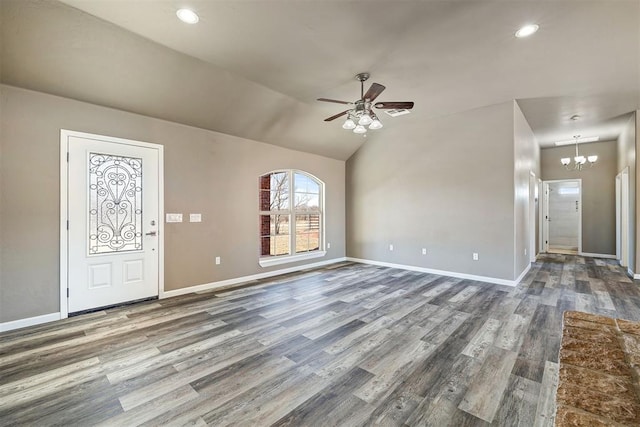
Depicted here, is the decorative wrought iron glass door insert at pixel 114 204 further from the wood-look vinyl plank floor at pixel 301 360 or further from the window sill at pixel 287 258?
the window sill at pixel 287 258

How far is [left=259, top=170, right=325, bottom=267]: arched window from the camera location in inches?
223

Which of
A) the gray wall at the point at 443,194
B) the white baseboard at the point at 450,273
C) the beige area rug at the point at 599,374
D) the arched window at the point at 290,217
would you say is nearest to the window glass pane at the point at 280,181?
the arched window at the point at 290,217

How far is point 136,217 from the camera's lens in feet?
12.8

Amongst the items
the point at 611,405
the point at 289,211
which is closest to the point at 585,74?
the point at 611,405

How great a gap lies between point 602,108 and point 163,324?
25.4 feet

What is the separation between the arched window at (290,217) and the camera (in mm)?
5664

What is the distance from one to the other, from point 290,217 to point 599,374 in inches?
215

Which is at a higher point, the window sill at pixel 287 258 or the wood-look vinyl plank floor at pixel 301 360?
the window sill at pixel 287 258

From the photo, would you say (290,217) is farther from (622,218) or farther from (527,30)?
(622,218)

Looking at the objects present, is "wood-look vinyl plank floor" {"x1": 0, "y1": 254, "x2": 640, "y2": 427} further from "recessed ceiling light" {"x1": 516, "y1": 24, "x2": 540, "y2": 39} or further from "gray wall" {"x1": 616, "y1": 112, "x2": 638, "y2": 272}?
"recessed ceiling light" {"x1": 516, "y1": 24, "x2": 540, "y2": 39}

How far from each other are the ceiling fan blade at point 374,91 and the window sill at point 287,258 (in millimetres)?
3577

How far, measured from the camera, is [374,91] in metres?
3.07

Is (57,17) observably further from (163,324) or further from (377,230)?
(377,230)

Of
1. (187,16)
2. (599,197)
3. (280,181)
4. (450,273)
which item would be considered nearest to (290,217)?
(280,181)
